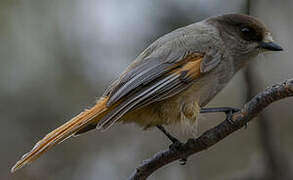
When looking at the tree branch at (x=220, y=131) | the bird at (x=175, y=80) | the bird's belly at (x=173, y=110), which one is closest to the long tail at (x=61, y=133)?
the bird at (x=175, y=80)

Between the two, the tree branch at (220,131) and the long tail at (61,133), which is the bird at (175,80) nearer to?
the long tail at (61,133)

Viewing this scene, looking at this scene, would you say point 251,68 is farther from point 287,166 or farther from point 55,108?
point 55,108

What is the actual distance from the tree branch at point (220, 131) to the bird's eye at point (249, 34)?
5.13 ft

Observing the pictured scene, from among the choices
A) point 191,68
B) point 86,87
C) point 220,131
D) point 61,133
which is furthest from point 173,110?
point 86,87

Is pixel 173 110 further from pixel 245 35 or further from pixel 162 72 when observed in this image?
pixel 245 35

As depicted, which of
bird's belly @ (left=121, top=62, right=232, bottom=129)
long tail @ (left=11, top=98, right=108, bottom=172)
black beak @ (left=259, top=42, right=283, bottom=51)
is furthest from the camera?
black beak @ (left=259, top=42, right=283, bottom=51)

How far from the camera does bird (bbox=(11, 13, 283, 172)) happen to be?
4559mm

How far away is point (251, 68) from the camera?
529cm

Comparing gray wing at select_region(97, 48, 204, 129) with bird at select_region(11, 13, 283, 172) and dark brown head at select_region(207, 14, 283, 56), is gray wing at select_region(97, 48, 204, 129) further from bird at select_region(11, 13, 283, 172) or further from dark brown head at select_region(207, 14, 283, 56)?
dark brown head at select_region(207, 14, 283, 56)

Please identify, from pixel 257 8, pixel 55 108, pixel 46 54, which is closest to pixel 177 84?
pixel 257 8

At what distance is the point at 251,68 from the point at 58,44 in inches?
154

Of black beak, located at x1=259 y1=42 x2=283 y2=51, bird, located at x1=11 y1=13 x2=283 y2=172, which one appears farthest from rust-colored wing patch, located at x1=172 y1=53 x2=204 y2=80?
black beak, located at x1=259 y1=42 x2=283 y2=51

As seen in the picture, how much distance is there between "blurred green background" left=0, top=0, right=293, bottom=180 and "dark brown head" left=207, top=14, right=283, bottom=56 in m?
0.15

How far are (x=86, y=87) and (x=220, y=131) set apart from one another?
14.2ft
